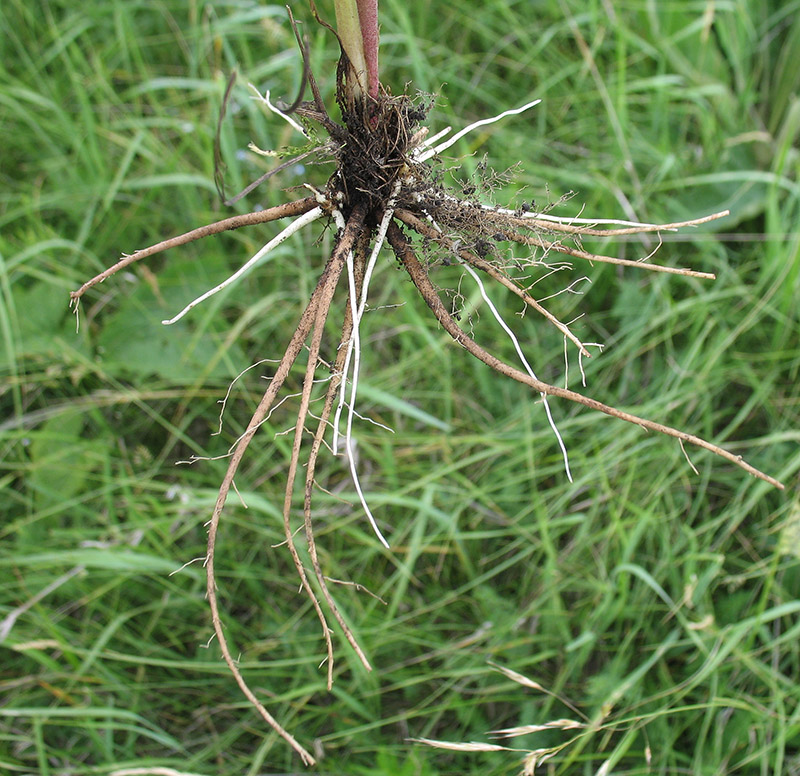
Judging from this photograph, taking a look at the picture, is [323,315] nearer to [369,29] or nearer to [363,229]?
[363,229]

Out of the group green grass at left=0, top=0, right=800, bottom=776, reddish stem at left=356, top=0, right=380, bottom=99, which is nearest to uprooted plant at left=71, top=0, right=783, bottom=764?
reddish stem at left=356, top=0, right=380, bottom=99

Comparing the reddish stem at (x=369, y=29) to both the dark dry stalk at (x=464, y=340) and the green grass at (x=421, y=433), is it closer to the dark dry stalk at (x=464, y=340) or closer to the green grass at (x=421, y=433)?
the dark dry stalk at (x=464, y=340)

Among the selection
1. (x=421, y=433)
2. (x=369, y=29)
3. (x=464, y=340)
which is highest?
(x=369, y=29)

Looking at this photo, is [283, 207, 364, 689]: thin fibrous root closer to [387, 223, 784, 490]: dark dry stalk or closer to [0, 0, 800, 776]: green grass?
[387, 223, 784, 490]: dark dry stalk

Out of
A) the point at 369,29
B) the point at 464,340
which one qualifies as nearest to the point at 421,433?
the point at 464,340

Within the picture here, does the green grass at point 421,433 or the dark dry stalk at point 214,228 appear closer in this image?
the dark dry stalk at point 214,228

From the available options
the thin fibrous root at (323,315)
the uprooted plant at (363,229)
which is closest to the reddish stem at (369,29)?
the uprooted plant at (363,229)
